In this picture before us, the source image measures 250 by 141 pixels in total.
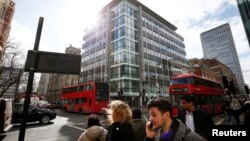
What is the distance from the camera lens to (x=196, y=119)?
3.35 m

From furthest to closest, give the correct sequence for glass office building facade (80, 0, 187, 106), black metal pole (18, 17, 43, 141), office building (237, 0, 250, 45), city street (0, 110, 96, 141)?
glass office building facade (80, 0, 187, 106)
office building (237, 0, 250, 45)
city street (0, 110, 96, 141)
black metal pole (18, 17, 43, 141)

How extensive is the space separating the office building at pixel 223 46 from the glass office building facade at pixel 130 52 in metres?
82.8

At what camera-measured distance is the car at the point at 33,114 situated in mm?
11582

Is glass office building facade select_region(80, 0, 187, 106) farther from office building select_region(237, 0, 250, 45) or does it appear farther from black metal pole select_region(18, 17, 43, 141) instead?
black metal pole select_region(18, 17, 43, 141)

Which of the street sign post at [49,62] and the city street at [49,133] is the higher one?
the street sign post at [49,62]

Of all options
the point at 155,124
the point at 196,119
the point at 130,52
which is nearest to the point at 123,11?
the point at 130,52

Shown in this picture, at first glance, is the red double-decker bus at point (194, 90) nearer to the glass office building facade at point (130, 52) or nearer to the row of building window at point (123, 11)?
the glass office building facade at point (130, 52)

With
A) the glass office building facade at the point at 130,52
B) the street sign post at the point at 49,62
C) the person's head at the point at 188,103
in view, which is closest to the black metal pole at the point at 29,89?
the street sign post at the point at 49,62

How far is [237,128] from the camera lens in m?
2.88

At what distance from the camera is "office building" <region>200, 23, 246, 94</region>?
382 feet

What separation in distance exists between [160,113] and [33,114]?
13.1 m

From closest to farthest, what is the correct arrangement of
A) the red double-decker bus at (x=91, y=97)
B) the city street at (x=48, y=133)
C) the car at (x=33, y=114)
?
1. the city street at (x=48, y=133)
2. the car at (x=33, y=114)
3. the red double-decker bus at (x=91, y=97)

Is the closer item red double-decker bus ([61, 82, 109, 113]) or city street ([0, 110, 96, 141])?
city street ([0, 110, 96, 141])

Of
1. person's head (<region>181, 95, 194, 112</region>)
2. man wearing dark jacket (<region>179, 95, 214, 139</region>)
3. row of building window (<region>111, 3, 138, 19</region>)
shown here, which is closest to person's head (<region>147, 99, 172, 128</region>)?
man wearing dark jacket (<region>179, 95, 214, 139</region>)
